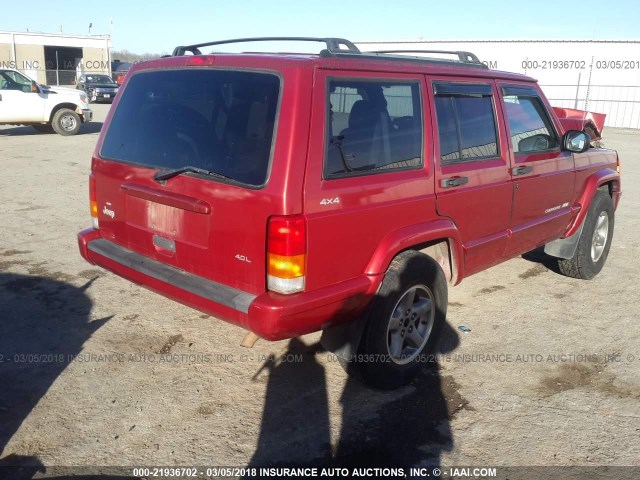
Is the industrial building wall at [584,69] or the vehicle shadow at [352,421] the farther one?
the industrial building wall at [584,69]

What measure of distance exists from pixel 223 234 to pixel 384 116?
3.88 feet

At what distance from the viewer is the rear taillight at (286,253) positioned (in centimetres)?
285

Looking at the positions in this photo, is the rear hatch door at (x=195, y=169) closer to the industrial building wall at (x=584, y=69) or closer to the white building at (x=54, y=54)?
the industrial building wall at (x=584, y=69)

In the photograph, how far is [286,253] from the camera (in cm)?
287

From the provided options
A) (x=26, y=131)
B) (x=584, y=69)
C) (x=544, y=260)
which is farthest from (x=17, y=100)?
(x=584, y=69)

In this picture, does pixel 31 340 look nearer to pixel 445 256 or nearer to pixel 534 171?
Result: pixel 445 256

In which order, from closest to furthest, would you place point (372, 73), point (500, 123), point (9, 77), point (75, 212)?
point (372, 73) < point (500, 123) < point (75, 212) < point (9, 77)

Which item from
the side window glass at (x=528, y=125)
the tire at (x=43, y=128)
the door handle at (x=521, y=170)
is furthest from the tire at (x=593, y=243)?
the tire at (x=43, y=128)

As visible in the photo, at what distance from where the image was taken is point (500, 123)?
426 cm

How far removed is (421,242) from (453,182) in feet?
1.63

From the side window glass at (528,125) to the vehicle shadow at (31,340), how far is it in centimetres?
350

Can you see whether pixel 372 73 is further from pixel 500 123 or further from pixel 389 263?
pixel 500 123

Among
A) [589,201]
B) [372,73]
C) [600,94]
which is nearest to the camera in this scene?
[372,73]

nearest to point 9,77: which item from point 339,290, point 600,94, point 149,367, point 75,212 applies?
point 75,212
